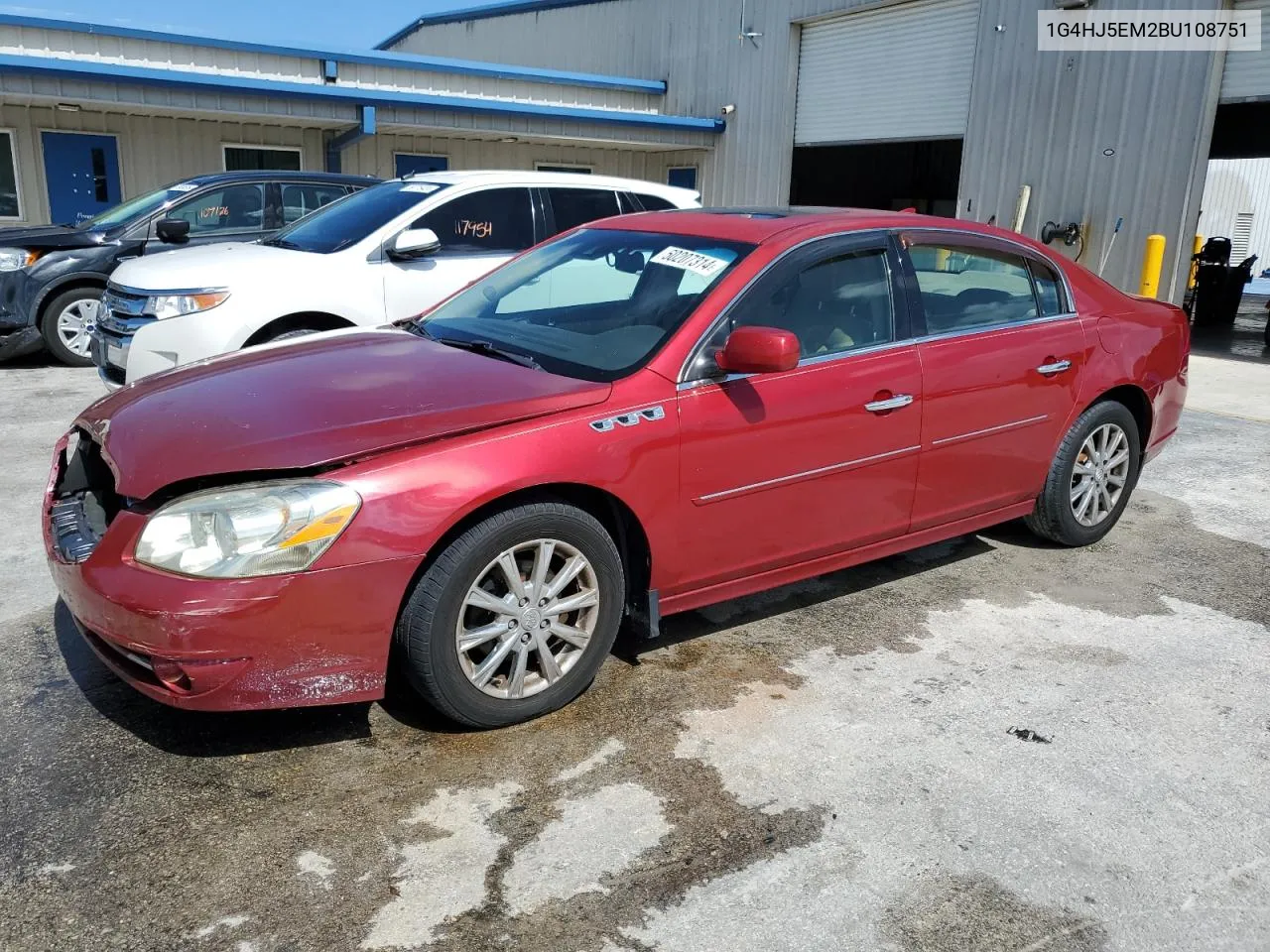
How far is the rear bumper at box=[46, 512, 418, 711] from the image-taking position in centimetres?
272

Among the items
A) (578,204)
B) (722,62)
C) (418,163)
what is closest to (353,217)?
(578,204)

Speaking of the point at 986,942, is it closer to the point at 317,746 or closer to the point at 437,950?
the point at 437,950

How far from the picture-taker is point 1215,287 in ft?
54.4

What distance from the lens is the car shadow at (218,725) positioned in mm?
3141

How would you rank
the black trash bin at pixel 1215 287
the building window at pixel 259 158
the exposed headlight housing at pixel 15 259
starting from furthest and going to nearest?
the black trash bin at pixel 1215 287, the building window at pixel 259 158, the exposed headlight housing at pixel 15 259

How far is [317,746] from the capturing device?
3160 mm

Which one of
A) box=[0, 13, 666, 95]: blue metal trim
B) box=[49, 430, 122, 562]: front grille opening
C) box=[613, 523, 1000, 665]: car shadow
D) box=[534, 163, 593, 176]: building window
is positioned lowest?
box=[613, 523, 1000, 665]: car shadow

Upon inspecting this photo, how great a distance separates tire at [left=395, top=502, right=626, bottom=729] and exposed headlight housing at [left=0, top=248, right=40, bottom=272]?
761cm

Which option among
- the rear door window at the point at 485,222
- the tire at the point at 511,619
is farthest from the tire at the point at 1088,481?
the rear door window at the point at 485,222

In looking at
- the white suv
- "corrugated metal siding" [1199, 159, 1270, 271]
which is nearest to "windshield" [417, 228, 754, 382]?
the white suv

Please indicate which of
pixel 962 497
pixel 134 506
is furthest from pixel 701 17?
pixel 134 506

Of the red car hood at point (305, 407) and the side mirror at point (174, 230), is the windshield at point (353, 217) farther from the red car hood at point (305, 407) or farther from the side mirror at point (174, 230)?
the red car hood at point (305, 407)

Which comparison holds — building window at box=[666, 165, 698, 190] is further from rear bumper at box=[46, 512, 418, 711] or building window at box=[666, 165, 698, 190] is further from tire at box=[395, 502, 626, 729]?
rear bumper at box=[46, 512, 418, 711]

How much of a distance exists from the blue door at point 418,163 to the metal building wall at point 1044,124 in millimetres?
5335
